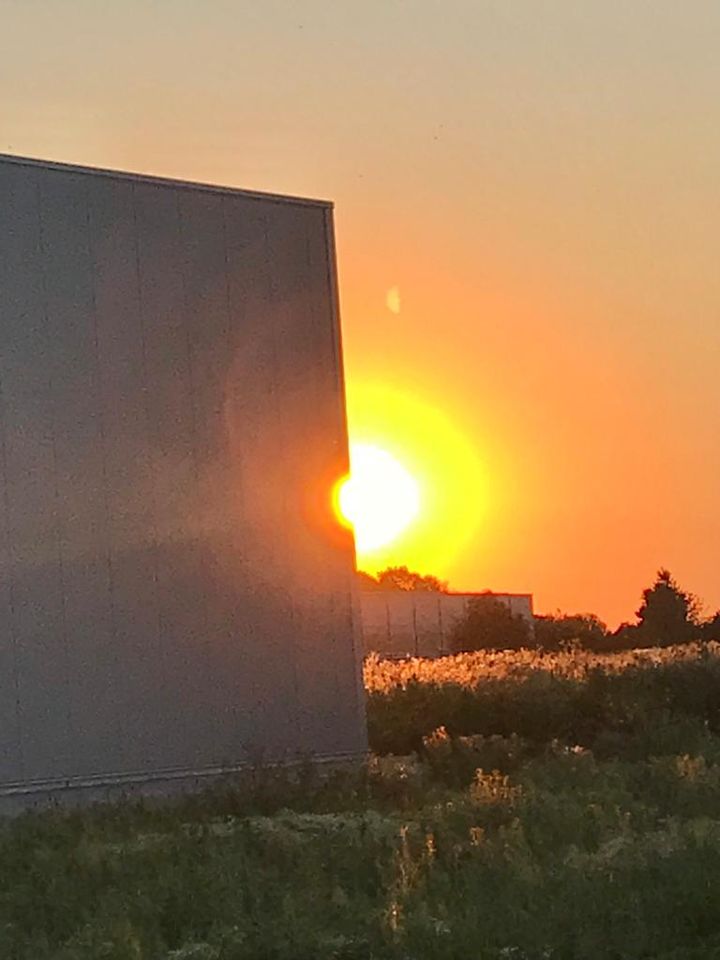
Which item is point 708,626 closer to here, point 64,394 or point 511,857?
point 64,394

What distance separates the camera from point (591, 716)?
2652 centimetres

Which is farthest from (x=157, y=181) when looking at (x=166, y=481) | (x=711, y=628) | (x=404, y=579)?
(x=404, y=579)

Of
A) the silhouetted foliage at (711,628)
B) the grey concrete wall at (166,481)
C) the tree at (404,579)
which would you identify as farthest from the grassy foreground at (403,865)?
the tree at (404,579)

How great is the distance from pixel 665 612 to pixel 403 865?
223ft

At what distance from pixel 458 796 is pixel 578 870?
210 inches

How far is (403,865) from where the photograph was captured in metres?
11.7

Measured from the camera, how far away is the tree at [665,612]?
2953 inches

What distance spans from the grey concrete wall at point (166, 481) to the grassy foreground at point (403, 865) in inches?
43.3

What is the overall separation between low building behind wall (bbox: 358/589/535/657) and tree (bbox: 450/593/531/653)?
0.75 metres

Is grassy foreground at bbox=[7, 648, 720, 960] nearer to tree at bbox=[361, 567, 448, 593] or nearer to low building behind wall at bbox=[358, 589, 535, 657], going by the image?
low building behind wall at bbox=[358, 589, 535, 657]

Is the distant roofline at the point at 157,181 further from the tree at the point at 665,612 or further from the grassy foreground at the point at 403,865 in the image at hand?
the tree at the point at 665,612

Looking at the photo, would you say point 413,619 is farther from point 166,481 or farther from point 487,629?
point 166,481

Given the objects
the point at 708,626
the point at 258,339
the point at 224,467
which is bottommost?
the point at 708,626

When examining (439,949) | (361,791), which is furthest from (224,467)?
(439,949)
